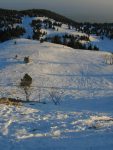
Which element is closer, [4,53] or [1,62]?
[1,62]

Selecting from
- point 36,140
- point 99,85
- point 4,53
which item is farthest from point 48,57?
point 36,140

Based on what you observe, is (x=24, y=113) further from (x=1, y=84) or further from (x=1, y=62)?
(x=1, y=62)

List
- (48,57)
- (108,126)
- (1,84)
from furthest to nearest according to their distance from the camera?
(48,57) < (1,84) < (108,126)

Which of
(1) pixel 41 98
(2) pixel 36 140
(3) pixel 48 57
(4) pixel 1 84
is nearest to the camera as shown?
(2) pixel 36 140

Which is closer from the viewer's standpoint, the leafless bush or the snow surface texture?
the snow surface texture

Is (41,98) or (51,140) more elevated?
(51,140)

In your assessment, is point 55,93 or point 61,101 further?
point 55,93

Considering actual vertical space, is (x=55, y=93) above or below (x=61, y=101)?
below

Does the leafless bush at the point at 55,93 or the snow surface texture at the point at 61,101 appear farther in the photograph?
the leafless bush at the point at 55,93
